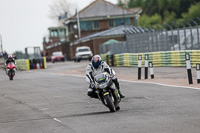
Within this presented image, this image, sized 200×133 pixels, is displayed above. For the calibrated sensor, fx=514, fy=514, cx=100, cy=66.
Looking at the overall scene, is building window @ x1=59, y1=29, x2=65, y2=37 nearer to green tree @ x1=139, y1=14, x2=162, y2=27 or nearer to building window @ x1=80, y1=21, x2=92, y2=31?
green tree @ x1=139, y1=14, x2=162, y2=27

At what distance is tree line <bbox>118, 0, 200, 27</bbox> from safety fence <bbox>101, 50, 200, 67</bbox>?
163ft

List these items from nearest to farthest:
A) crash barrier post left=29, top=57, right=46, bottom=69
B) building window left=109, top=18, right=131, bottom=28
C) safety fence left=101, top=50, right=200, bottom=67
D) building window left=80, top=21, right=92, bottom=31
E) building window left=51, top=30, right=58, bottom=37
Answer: safety fence left=101, top=50, right=200, bottom=67 → crash barrier post left=29, top=57, right=46, bottom=69 → building window left=80, top=21, right=92, bottom=31 → building window left=109, top=18, right=131, bottom=28 → building window left=51, top=30, right=58, bottom=37

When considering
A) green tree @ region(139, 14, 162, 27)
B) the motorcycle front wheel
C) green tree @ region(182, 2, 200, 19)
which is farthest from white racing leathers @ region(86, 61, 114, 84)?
green tree @ region(139, 14, 162, 27)

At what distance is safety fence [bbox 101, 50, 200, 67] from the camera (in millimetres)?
27413

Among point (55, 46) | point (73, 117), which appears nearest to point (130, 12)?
point (55, 46)

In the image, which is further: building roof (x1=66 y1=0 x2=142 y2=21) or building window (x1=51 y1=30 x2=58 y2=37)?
building window (x1=51 y1=30 x2=58 y2=37)

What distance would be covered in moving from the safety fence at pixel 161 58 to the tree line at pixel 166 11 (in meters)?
49.6

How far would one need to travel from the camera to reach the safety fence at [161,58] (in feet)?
89.9

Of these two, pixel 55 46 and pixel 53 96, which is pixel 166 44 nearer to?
pixel 53 96

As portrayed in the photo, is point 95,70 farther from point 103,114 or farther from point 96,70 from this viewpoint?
point 103,114

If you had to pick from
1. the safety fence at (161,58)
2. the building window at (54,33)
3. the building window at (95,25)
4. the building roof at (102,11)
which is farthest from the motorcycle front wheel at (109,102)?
the building window at (54,33)

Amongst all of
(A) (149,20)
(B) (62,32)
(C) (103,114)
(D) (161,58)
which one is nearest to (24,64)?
(D) (161,58)

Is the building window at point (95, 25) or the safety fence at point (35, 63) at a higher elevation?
the building window at point (95, 25)

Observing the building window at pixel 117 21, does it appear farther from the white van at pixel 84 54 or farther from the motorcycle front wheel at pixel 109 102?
the motorcycle front wheel at pixel 109 102
